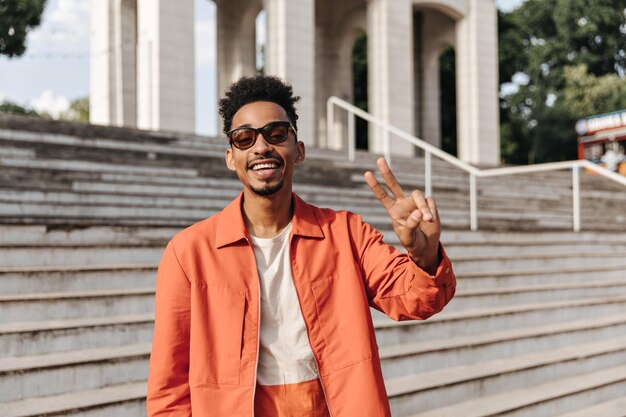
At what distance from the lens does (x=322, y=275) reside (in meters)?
1.85

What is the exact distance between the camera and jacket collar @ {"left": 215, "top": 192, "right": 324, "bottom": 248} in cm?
185

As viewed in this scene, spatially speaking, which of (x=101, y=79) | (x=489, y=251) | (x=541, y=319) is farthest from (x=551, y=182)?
(x=101, y=79)

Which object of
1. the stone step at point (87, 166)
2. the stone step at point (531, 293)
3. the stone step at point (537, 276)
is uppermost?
the stone step at point (87, 166)

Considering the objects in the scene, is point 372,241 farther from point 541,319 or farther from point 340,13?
point 340,13

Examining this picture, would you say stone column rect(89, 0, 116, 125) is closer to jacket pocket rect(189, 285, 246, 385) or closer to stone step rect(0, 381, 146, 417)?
stone step rect(0, 381, 146, 417)

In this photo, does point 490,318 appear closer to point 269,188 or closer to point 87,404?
point 87,404

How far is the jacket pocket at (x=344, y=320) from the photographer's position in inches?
70.7

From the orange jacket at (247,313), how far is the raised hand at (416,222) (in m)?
0.08

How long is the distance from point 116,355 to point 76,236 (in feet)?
4.54

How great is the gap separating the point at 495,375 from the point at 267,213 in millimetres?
3316

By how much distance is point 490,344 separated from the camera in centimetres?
510

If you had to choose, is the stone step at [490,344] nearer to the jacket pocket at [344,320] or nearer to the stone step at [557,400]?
the stone step at [557,400]

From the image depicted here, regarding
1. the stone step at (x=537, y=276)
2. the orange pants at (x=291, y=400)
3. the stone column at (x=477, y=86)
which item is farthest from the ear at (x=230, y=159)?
the stone column at (x=477, y=86)

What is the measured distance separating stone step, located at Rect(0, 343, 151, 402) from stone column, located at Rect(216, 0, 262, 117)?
15.7 metres
